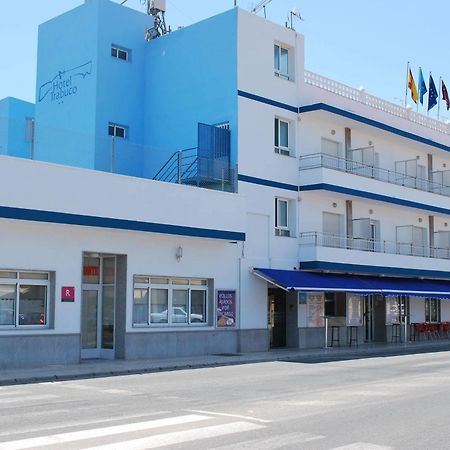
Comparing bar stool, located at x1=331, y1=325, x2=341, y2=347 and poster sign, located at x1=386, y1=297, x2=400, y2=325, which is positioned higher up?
poster sign, located at x1=386, y1=297, x2=400, y2=325

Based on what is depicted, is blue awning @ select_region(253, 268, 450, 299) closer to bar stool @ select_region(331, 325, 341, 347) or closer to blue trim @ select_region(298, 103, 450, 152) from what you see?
bar stool @ select_region(331, 325, 341, 347)

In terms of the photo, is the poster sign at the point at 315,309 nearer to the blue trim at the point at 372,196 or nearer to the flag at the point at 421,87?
the blue trim at the point at 372,196

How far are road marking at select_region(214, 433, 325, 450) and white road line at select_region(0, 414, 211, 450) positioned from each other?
1.69 m

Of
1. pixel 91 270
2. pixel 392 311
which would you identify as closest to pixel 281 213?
pixel 91 270

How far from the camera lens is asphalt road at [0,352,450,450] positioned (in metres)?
9.05

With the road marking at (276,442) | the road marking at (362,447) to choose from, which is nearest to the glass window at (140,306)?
the road marking at (276,442)

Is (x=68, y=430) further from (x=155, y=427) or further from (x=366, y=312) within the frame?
→ (x=366, y=312)

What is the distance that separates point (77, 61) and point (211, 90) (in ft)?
22.4

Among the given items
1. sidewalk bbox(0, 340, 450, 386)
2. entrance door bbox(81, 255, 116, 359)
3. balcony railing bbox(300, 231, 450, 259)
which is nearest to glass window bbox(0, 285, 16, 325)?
sidewalk bbox(0, 340, 450, 386)

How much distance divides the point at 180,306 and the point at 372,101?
15426 millimetres

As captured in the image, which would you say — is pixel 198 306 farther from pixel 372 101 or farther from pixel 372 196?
pixel 372 101

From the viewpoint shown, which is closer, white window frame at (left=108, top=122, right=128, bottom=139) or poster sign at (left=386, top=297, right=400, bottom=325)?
white window frame at (left=108, top=122, right=128, bottom=139)

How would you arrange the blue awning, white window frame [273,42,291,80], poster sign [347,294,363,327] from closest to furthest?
the blue awning
white window frame [273,42,291,80]
poster sign [347,294,363,327]

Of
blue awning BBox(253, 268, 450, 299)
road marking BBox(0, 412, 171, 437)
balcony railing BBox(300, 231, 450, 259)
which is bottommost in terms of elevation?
road marking BBox(0, 412, 171, 437)
